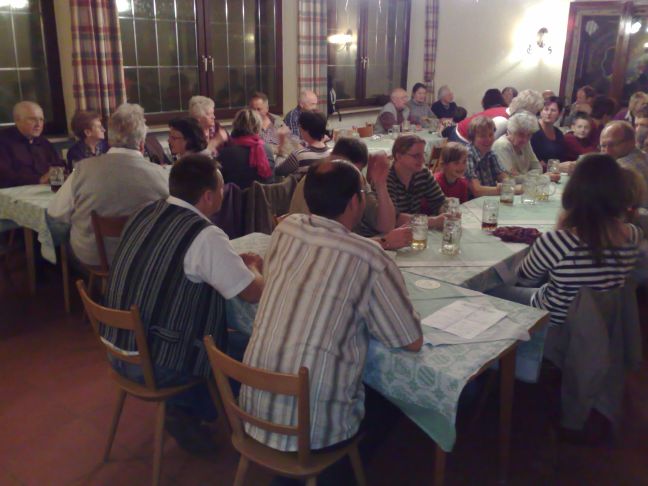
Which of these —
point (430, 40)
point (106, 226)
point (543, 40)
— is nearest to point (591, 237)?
point (106, 226)

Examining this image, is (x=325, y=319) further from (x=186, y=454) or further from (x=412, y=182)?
(x=412, y=182)

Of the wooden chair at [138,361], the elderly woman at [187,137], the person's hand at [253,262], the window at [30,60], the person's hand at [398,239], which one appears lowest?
the wooden chair at [138,361]

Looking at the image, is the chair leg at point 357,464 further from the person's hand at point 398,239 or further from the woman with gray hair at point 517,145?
the woman with gray hair at point 517,145

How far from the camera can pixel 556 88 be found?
859 cm

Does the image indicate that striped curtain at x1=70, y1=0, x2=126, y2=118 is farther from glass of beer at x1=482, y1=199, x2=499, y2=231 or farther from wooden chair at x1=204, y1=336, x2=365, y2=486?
wooden chair at x1=204, y1=336, x2=365, y2=486

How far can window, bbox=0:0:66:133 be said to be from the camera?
467 cm

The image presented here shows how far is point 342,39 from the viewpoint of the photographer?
7.56 meters

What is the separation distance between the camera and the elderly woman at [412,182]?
9.84ft

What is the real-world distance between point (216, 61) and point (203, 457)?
477cm

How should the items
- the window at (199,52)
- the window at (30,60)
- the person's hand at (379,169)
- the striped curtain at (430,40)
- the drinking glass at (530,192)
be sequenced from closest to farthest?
the person's hand at (379,169), the drinking glass at (530,192), the window at (30,60), the window at (199,52), the striped curtain at (430,40)

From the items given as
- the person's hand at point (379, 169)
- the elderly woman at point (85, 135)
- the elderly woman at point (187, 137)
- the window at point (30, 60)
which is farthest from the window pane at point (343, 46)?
the person's hand at point (379, 169)

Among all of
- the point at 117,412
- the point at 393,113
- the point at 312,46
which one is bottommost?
the point at 117,412

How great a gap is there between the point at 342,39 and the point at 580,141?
359cm

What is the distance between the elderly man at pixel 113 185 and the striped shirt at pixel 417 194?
120cm
